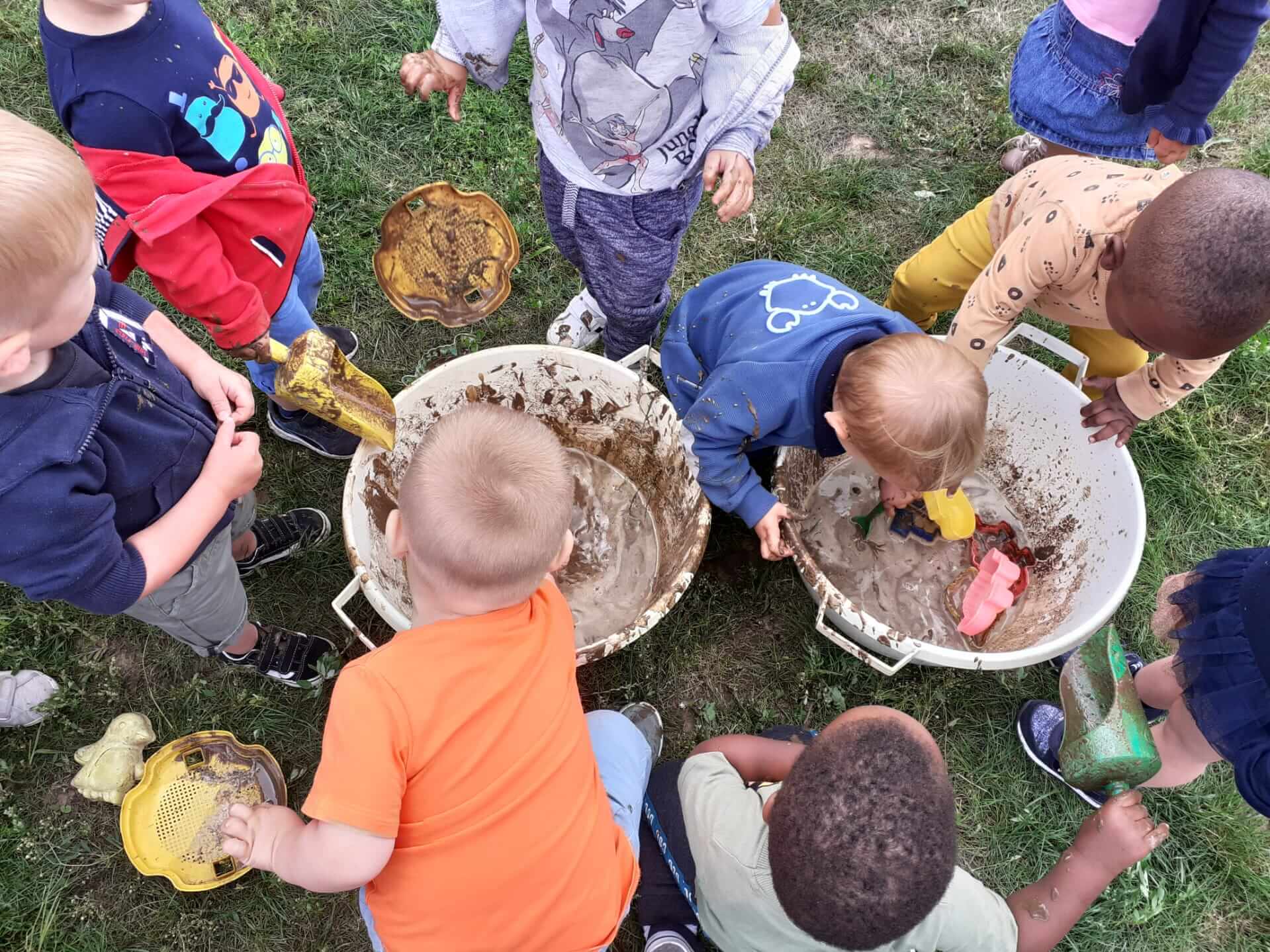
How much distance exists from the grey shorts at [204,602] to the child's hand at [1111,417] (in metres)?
2.23

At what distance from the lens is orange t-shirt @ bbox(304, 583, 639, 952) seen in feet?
4.21

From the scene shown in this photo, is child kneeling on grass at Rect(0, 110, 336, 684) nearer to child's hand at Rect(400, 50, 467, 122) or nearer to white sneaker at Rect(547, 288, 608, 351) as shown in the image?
child's hand at Rect(400, 50, 467, 122)

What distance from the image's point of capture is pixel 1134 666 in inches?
92.4

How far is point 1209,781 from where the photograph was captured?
226cm

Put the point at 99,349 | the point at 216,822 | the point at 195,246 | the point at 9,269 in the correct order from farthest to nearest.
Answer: the point at 216,822
the point at 195,246
the point at 99,349
the point at 9,269

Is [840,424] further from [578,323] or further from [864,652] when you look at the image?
[578,323]

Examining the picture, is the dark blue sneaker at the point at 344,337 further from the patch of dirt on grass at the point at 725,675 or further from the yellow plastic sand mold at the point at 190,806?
the patch of dirt on grass at the point at 725,675

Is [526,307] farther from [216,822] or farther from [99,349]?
[216,822]

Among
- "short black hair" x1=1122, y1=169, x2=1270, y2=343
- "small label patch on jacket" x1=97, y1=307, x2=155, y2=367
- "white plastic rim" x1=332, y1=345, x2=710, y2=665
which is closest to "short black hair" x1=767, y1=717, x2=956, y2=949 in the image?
"white plastic rim" x1=332, y1=345, x2=710, y2=665

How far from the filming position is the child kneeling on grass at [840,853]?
1.34 meters

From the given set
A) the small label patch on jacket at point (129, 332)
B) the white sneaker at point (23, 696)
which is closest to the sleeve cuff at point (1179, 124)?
the small label patch on jacket at point (129, 332)

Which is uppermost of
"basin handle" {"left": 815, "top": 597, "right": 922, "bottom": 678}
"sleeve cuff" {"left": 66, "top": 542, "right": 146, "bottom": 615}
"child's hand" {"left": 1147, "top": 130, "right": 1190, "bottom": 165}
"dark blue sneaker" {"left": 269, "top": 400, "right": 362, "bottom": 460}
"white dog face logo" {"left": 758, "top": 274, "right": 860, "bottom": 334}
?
"child's hand" {"left": 1147, "top": 130, "right": 1190, "bottom": 165}

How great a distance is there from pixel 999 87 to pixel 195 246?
314 cm

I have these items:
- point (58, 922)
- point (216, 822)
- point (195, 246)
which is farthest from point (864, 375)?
point (58, 922)
